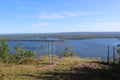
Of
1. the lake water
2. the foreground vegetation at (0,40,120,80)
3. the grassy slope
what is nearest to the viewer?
A: the grassy slope

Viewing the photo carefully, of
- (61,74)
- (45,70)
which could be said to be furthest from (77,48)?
(61,74)

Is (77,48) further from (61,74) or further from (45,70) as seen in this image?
(61,74)

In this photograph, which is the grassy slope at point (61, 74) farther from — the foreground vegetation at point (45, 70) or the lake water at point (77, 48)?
the lake water at point (77, 48)

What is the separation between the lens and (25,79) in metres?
8.43

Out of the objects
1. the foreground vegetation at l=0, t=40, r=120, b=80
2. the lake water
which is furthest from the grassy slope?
the lake water

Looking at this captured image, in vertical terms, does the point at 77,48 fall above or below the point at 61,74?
below

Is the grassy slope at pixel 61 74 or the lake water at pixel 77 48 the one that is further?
the lake water at pixel 77 48

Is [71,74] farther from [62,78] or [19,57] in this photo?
[19,57]

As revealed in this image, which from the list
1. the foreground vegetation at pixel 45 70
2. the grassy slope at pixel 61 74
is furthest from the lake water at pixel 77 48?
the grassy slope at pixel 61 74

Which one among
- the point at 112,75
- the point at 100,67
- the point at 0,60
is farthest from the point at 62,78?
the point at 0,60

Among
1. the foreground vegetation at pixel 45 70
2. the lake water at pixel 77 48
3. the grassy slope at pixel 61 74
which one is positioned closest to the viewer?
the grassy slope at pixel 61 74

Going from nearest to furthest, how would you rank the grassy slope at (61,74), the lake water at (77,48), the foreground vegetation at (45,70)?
the grassy slope at (61,74) < the foreground vegetation at (45,70) < the lake water at (77,48)

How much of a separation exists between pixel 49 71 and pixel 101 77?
2430mm

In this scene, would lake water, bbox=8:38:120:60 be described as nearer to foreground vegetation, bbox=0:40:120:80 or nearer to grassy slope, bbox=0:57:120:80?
foreground vegetation, bbox=0:40:120:80
